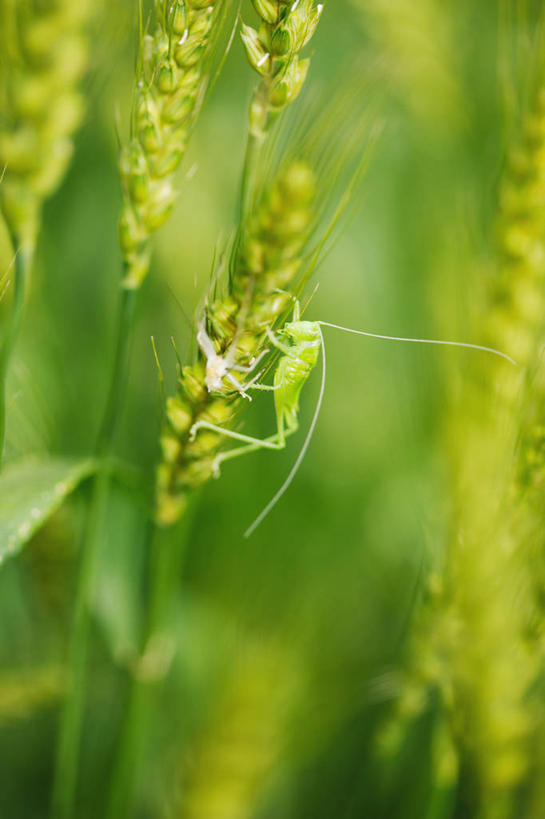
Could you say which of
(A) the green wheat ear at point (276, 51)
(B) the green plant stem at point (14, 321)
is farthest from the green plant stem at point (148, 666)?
(A) the green wheat ear at point (276, 51)

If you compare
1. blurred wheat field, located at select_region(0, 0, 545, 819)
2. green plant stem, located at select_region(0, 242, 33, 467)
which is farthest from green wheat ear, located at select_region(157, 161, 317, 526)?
green plant stem, located at select_region(0, 242, 33, 467)

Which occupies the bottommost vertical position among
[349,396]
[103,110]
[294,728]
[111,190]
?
[294,728]

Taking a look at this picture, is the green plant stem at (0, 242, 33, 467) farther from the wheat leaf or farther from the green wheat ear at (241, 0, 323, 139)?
the green wheat ear at (241, 0, 323, 139)

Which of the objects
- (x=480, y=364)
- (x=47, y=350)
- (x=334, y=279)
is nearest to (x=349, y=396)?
(x=334, y=279)

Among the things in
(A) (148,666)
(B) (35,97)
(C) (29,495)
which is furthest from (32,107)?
(A) (148,666)

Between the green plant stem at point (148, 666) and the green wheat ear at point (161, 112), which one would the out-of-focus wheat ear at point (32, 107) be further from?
the green plant stem at point (148, 666)

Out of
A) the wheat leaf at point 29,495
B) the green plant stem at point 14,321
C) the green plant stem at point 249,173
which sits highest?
the green plant stem at point 249,173

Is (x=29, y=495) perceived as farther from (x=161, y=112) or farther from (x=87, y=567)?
(x=161, y=112)

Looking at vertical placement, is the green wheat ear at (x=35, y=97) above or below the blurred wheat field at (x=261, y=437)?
above

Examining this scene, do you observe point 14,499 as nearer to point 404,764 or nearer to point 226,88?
point 404,764
